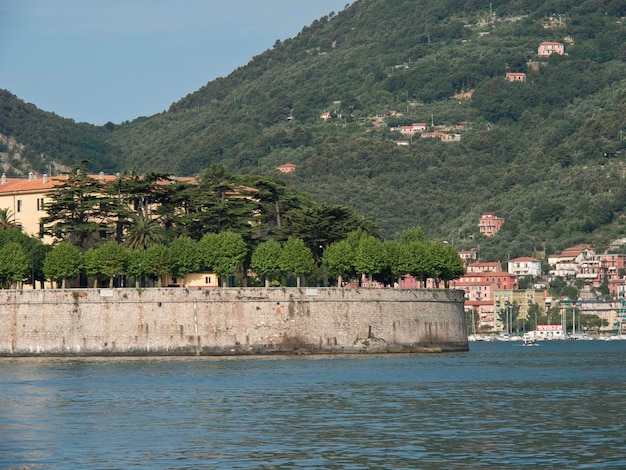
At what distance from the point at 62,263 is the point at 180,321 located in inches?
360

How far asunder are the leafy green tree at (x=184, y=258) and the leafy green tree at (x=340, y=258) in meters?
7.68

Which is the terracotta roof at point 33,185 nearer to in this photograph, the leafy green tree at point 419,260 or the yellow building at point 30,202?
the yellow building at point 30,202

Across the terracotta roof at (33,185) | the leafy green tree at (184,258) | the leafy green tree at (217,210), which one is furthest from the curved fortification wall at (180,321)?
the terracotta roof at (33,185)

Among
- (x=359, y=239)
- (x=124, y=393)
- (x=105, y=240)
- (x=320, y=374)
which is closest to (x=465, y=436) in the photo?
(x=124, y=393)

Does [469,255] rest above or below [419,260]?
above

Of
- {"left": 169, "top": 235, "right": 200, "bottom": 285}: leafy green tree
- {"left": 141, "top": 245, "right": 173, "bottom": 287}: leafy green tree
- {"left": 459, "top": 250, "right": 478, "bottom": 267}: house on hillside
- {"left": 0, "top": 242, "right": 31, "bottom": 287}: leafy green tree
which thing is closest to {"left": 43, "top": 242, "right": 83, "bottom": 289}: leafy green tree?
{"left": 0, "top": 242, "right": 31, "bottom": 287}: leafy green tree

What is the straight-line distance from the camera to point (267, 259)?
86.2 metres

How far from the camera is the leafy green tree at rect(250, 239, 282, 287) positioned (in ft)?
283

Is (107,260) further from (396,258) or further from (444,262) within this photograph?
(444,262)

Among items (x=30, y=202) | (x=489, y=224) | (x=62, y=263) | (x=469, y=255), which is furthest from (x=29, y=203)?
(x=469, y=255)

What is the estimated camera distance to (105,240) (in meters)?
93.9

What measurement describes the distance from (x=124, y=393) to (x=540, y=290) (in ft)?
471

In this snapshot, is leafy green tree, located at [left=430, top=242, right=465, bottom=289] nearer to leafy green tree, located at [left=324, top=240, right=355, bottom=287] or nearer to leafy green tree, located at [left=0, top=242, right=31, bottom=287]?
Result: leafy green tree, located at [left=324, top=240, right=355, bottom=287]

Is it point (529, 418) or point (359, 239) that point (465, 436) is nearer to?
point (529, 418)
